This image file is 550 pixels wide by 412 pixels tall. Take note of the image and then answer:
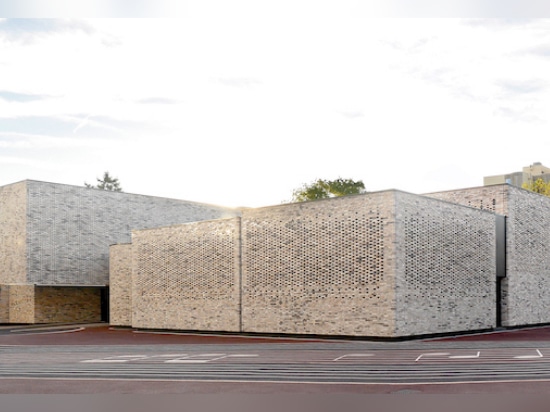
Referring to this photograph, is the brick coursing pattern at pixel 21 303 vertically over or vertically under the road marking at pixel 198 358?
under

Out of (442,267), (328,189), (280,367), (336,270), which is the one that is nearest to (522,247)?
(442,267)

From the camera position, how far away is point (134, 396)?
9.33 meters

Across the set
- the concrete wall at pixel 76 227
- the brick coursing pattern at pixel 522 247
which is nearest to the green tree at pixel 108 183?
the concrete wall at pixel 76 227

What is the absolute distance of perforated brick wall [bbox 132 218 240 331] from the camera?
24.5 metres

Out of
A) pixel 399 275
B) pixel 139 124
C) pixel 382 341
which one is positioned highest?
pixel 139 124

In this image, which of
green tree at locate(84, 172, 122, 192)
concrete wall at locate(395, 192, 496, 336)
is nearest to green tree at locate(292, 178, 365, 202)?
green tree at locate(84, 172, 122, 192)

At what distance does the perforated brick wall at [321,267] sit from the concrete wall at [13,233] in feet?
49.3

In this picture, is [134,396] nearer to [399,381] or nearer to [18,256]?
[399,381]

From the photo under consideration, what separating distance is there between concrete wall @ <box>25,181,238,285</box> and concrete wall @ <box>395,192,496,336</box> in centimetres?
2022

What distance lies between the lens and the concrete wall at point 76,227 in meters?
33.5

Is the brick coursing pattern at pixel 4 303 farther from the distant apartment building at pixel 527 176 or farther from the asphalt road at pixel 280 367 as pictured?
the distant apartment building at pixel 527 176

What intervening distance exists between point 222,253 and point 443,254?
8231 millimetres

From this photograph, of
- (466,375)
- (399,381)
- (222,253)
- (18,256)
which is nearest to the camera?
(399,381)

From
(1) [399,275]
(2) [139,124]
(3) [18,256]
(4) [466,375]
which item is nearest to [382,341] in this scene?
(1) [399,275]
